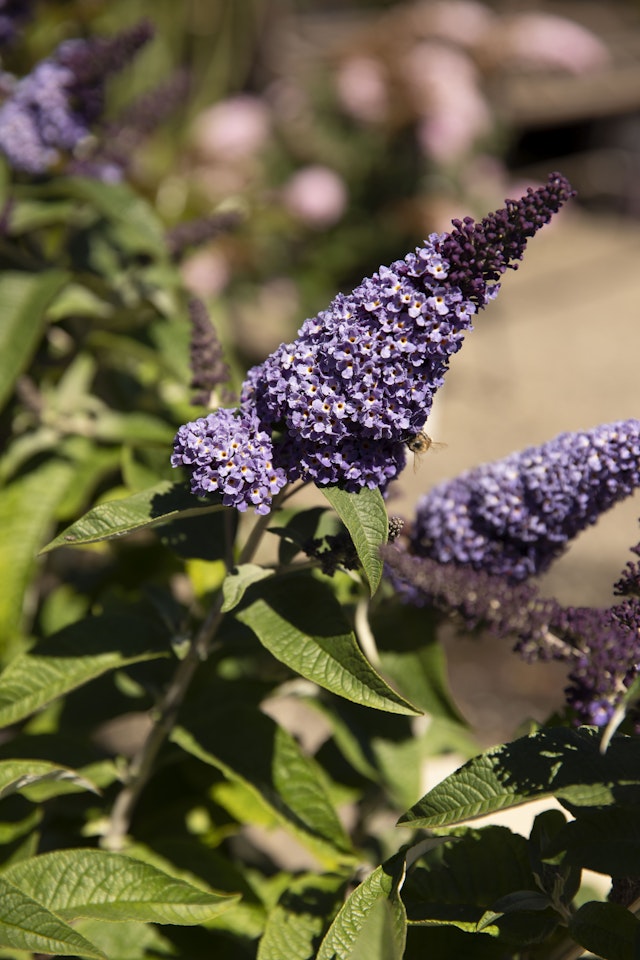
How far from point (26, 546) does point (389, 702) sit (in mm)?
937

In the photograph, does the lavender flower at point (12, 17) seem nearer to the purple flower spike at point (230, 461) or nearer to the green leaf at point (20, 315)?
the green leaf at point (20, 315)

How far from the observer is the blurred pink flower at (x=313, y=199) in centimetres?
507

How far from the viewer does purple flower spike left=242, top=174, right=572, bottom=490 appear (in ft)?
3.49

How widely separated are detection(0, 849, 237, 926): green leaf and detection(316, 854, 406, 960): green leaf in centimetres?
14

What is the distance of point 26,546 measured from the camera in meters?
1.77

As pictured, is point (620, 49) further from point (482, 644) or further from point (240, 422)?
point (240, 422)

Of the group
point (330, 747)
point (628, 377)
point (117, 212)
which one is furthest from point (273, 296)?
point (330, 747)

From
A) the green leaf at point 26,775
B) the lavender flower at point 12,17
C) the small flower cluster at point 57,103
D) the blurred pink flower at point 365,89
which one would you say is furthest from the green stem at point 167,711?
the blurred pink flower at point 365,89

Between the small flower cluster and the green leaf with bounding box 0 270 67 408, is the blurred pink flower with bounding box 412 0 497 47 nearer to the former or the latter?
the small flower cluster

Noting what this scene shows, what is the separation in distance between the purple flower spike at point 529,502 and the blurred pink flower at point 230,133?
3.94 m

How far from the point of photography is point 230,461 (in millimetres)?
1093

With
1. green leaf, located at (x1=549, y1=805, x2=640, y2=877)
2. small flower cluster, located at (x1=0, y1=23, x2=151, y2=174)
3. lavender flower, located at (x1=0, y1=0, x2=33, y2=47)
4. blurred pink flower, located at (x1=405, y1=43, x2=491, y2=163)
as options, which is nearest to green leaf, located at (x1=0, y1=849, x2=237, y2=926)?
green leaf, located at (x1=549, y1=805, x2=640, y2=877)

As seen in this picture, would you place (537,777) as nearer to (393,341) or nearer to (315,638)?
(315,638)

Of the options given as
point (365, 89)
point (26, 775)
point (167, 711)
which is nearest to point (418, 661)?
point (167, 711)
